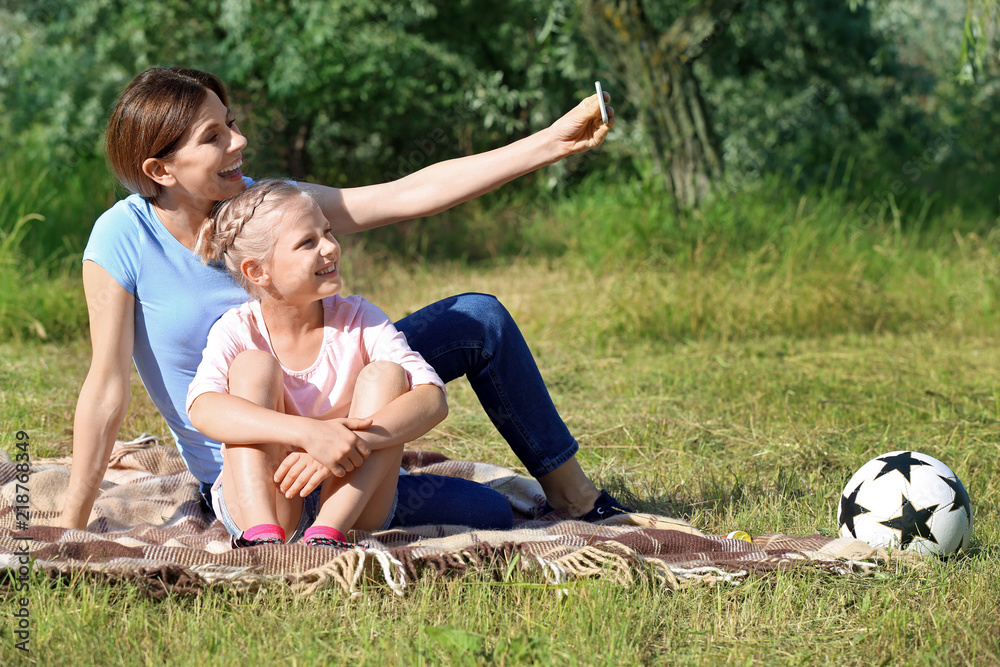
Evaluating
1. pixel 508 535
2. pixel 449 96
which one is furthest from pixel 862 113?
pixel 508 535

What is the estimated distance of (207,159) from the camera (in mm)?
2504

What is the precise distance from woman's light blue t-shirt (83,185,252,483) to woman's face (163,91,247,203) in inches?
5.8

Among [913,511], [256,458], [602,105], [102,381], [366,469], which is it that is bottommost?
[913,511]

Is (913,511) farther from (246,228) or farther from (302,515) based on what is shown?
(246,228)

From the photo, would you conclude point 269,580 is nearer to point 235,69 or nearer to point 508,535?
point 508,535

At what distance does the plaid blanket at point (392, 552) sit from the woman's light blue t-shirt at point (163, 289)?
43 centimetres

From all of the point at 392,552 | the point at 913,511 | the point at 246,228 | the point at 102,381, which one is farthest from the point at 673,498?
the point at 102,381

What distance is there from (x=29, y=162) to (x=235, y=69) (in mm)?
1884

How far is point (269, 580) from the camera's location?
2188 millimetres

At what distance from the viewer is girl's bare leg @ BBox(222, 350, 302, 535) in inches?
91.4

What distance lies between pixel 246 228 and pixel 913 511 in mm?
1975

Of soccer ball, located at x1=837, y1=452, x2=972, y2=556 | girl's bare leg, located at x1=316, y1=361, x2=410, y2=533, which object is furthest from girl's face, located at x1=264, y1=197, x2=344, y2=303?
soccer ball, located at x1=837, y1=452, x2=972, y2=556

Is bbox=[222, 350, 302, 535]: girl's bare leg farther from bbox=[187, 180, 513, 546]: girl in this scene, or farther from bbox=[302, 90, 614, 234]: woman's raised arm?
bbox=[302, 90, 614, 234]: woman's raised arm

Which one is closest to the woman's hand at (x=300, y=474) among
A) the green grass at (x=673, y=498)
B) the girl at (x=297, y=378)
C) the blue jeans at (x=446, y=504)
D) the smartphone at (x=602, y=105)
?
the girl at (x=297, y=378)
